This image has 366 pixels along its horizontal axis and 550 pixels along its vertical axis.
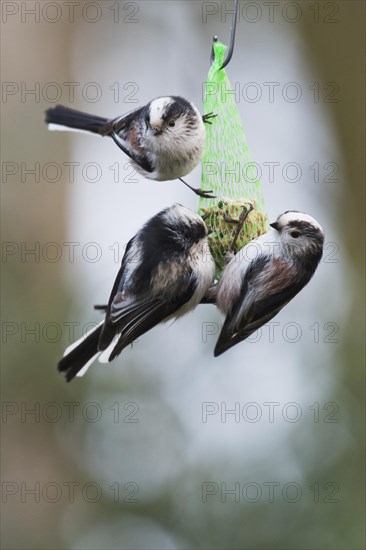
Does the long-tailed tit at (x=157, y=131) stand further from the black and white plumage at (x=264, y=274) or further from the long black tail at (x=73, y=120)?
the black and white plumage at (x=264, y=274)

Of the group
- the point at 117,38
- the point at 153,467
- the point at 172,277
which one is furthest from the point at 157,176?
the point at 117,38

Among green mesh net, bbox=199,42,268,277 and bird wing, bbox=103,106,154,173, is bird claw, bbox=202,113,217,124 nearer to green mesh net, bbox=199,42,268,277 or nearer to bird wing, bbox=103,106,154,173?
green mesh net, bbox=199,42,268,277

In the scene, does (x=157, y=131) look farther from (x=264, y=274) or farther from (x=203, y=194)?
(x=264, y=274)

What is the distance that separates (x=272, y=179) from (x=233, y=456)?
139cm

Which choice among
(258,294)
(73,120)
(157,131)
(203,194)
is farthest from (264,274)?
(73,120)

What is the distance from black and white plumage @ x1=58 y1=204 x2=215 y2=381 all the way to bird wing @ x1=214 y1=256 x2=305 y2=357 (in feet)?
0.41

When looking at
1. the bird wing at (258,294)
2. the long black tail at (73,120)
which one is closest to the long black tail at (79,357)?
the bird wing at (258,294)

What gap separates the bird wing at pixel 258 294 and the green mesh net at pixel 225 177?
0.18 m

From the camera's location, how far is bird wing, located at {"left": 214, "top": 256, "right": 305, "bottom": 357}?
8.97 feet

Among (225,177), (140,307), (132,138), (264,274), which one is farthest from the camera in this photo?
(225,177)

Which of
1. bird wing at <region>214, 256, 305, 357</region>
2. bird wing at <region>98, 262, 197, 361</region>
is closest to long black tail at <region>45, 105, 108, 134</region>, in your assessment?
bird wing at <region>98, 262, 197, 361</region>

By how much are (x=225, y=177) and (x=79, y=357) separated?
79 cm

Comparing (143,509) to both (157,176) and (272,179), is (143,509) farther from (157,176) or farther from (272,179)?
(157,176)

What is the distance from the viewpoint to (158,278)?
2602 mm
